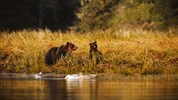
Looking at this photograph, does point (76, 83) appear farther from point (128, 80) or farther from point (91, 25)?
point (91, 25)

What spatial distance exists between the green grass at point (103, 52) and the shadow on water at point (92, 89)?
2.16 m

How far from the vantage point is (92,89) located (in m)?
19.3

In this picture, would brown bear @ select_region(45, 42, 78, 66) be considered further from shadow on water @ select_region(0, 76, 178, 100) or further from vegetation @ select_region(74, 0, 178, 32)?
vegetation @ select_region(74, 0, 178, 32)

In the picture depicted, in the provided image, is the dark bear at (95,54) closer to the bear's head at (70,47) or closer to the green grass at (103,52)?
the green grass at (103,52)

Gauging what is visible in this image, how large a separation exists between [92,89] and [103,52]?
931 cm

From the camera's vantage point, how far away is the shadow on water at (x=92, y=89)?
17469 millimetres

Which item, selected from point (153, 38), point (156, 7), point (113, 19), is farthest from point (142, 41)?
point (113, 19)

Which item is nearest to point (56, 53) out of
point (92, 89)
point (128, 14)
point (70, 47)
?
point (70, 47)

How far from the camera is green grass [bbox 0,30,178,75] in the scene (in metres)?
25.6

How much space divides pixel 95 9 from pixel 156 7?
681 cm

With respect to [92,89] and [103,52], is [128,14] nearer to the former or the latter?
[103,52]

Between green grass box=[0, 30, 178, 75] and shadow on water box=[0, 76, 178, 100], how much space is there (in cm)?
216

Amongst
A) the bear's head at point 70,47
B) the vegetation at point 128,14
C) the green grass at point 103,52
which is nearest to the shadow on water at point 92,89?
the green grass at point 103,52

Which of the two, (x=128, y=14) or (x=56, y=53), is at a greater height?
(x=128, y=14)
